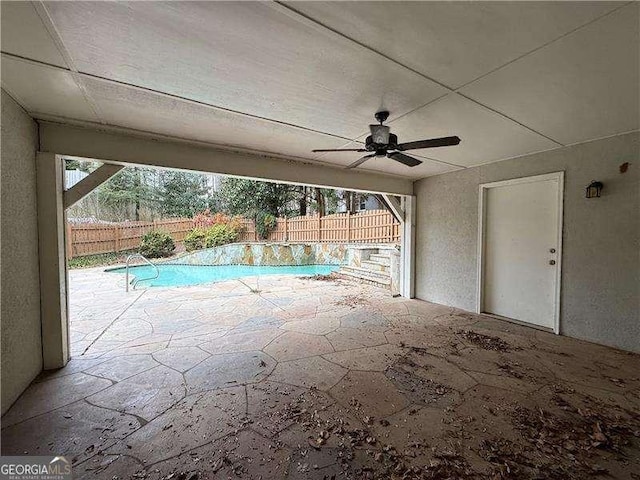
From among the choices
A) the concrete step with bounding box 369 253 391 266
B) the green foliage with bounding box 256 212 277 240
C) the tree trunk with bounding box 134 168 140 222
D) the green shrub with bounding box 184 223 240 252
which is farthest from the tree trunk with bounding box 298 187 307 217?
the tree trunk with bounding box 134 168 140 222

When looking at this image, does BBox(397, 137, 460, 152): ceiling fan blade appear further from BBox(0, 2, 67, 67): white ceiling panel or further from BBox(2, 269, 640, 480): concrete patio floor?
BBox(0, 2, 67, 67): white ceiling panel

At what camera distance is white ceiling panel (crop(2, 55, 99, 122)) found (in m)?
1.74

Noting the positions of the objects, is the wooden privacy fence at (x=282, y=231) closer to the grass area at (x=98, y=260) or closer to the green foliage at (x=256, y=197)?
the grass area at (x=98, y=260)

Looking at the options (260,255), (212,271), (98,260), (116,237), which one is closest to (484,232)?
(260,255)

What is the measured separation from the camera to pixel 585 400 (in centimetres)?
205

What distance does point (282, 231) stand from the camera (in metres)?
13.1

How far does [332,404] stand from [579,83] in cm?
303

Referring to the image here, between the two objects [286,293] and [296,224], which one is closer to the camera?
[286,293]

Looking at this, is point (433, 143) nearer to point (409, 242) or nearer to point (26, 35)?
point (26, 35)

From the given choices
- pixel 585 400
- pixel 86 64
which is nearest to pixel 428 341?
pixel 585 400

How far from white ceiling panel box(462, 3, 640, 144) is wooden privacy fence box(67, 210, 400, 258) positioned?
6.31 metres

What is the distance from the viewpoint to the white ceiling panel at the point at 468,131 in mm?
2316

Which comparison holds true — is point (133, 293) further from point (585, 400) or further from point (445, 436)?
point (585, 400)

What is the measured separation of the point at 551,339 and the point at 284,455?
3.56 m
